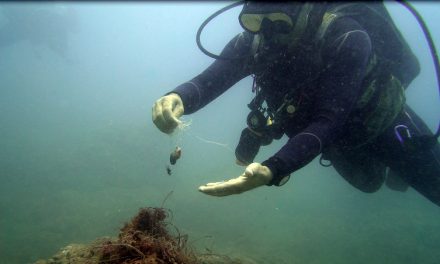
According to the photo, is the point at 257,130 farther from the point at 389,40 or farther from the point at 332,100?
the point at 389,40

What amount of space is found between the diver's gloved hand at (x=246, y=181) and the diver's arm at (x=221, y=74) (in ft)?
5.07

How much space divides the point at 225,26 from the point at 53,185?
191 metres

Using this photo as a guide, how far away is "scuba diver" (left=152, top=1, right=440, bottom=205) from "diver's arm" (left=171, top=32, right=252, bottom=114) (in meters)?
0.01

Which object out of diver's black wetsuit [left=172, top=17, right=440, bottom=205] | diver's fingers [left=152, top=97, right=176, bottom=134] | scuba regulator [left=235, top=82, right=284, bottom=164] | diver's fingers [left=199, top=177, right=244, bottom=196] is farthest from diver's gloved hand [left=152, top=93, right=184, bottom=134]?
scuba regulator [left=235, top=82, right=284, bottom=164]

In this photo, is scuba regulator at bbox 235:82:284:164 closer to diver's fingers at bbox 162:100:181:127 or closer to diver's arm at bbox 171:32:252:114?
diver's arm at bbox 171:32:252:114

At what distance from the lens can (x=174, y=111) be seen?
3180mm

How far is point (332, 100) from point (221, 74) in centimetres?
169

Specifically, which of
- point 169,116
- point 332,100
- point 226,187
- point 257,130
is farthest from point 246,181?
point 257,130

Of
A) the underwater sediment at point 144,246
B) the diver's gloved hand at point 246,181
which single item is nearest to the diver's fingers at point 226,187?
the diver's gloved hand at point 246,181

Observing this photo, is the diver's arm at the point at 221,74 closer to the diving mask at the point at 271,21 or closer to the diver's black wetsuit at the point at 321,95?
the diver's black wetsuit at the point at 321,95

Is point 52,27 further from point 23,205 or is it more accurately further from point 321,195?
point 321,195

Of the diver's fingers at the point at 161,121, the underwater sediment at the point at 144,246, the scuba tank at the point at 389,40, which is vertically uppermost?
the scuba tank at the point at 389,40

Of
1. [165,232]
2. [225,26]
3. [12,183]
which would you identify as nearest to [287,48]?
[165,232]

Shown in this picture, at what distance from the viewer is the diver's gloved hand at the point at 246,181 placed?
2.26 m
